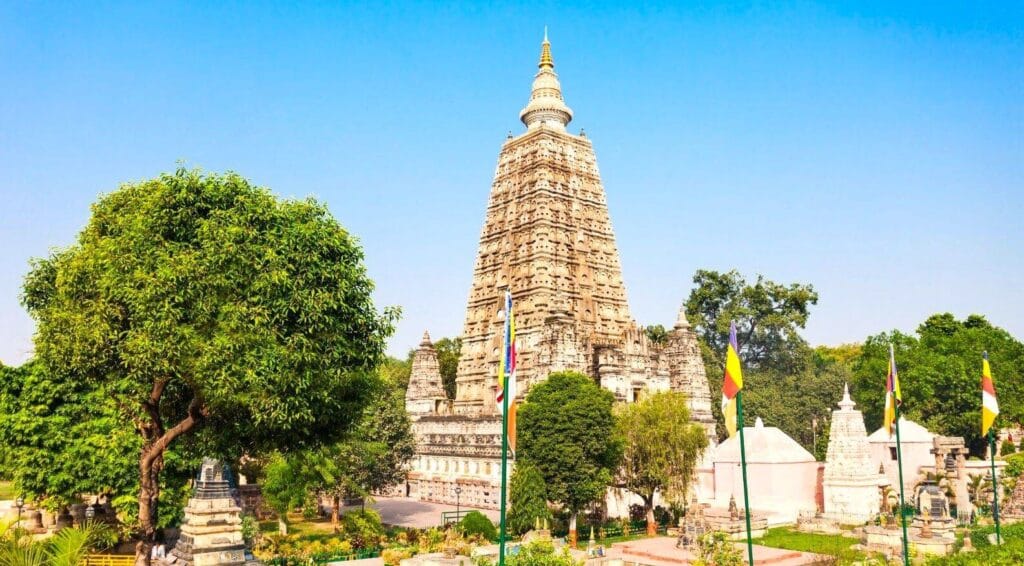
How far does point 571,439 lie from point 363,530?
398 inches

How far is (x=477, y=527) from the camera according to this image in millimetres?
31406

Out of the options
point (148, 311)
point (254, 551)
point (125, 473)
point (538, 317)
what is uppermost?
point (538, 317)

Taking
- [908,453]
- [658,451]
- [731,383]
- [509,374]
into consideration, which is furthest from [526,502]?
[908,453]

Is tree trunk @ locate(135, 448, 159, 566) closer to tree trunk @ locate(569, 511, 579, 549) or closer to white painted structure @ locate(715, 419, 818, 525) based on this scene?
tree trunk @ locate(569, 511, 579, 549)

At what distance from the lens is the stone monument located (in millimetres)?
37250

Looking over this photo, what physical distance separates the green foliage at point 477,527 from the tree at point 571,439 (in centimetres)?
329

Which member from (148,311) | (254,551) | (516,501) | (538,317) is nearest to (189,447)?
(254,551)

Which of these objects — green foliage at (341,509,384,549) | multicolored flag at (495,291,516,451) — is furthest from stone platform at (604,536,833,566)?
multicolored flag at (495,291,516,451)

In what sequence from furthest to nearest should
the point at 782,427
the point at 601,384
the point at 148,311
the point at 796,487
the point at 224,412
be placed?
the point at 782,427, the point at 601,384, the point at 796,487, the point at 224,412, the point at 148,311

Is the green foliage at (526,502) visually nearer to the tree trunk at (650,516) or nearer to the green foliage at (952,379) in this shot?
the tree trunk at (650,516)

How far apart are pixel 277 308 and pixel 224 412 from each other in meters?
4.00

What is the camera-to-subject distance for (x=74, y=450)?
2561 cm

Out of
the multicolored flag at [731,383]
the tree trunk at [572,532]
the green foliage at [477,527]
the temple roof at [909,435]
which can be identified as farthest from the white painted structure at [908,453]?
the multicolored flag at [731,383]

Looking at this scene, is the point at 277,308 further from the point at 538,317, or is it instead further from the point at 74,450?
the point at 538,317
